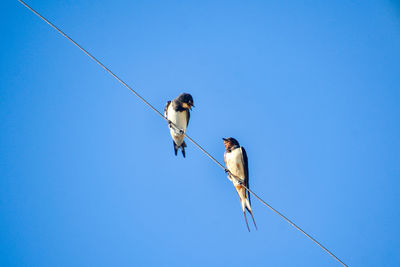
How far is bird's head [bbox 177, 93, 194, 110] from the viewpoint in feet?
19.5

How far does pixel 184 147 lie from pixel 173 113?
90 cm

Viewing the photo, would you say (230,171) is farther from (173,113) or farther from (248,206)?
(173,113)

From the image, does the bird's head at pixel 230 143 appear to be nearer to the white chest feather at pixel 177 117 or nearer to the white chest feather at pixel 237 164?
the white chest feather at pixel 237 164

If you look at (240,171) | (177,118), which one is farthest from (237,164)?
(177,118)

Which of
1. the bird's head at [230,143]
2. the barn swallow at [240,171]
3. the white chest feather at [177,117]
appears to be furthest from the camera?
the white chest feather at [177,117]

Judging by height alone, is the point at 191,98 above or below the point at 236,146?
above

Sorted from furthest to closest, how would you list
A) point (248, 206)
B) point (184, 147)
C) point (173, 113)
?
point (184, 147) < point (173, 113) < point (248, 206)

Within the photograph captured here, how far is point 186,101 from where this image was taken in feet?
19.6

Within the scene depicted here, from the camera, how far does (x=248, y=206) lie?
519 centimetres

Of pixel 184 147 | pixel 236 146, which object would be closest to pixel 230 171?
pixel 236 146

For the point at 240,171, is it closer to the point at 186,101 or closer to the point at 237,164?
the point at 237,164

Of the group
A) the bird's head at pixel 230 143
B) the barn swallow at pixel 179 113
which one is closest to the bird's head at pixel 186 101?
the barn swallow at pixel 179 113

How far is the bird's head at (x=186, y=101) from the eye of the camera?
5.96 m

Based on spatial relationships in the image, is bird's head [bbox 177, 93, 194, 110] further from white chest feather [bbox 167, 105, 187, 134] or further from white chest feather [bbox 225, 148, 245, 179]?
white chest feather [bbox 225, 148, 245, 179]
